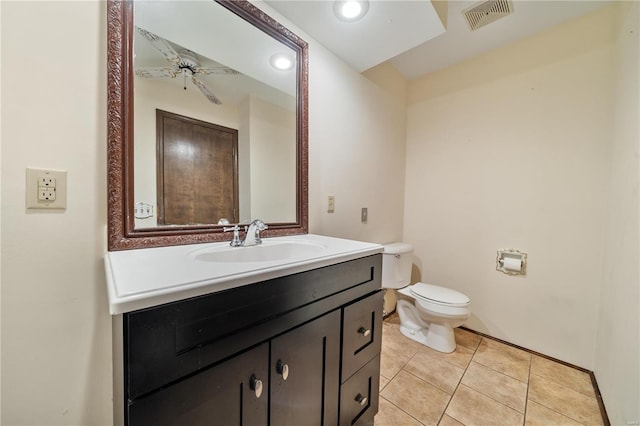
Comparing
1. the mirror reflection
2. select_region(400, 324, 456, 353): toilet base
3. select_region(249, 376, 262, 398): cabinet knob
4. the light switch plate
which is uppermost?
the mirror reflection

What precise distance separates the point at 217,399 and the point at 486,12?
2.28 meters

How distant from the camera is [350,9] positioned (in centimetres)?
113

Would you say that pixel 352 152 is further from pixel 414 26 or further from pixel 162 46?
pixel 162 46

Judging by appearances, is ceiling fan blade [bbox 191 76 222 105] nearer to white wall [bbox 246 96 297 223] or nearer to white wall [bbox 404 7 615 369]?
white wall [bbox 246 96 297 223]

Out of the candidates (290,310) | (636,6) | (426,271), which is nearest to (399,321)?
(426,271)

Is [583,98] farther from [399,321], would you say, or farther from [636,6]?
[399,321]

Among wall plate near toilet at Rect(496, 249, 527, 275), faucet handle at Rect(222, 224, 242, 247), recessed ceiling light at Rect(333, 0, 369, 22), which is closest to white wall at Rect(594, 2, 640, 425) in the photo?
wall plate near toilet at Rect(496, 249, 527, 275)

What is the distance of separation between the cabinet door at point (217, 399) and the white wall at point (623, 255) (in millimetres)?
1375

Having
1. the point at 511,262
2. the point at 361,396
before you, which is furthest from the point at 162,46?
the point at 511,262

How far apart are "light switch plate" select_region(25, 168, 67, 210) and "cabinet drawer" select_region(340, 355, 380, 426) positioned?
1130 millimetres

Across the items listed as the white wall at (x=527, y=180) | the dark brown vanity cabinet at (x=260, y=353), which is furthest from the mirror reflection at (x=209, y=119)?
the white wall at (x=527, y=180)

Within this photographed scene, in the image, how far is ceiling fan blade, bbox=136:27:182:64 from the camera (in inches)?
33.1

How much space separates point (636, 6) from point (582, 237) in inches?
47.6

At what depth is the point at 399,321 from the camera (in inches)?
80.3
